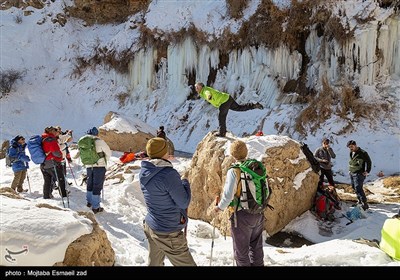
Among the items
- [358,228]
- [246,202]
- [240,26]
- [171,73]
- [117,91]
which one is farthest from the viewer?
[117,91]

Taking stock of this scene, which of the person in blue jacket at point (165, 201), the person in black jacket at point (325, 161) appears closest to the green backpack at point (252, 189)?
the person in blue jacket at point (165, 201)

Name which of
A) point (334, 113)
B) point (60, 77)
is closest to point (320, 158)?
point (334, 113)

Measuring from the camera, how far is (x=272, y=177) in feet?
24.9

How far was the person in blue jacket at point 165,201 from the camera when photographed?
3.41 m

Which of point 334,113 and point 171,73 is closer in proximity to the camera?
point 334,113

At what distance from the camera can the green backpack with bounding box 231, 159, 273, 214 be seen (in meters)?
3.85

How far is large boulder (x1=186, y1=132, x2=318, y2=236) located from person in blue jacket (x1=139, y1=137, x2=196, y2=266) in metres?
3.66

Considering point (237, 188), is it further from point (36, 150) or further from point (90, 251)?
point (36, 150)

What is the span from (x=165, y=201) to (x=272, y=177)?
4463 millimetres

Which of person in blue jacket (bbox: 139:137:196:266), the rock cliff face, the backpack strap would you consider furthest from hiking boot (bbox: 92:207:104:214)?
the rock cliff face

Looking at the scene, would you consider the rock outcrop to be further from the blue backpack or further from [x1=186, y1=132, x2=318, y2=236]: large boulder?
[x1=186, y1=132, x2=318, y2=236]: large boulder

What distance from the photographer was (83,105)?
23.8 meters

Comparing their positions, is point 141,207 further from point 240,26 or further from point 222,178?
point 240,26

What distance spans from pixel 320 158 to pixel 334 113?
23.6ft
